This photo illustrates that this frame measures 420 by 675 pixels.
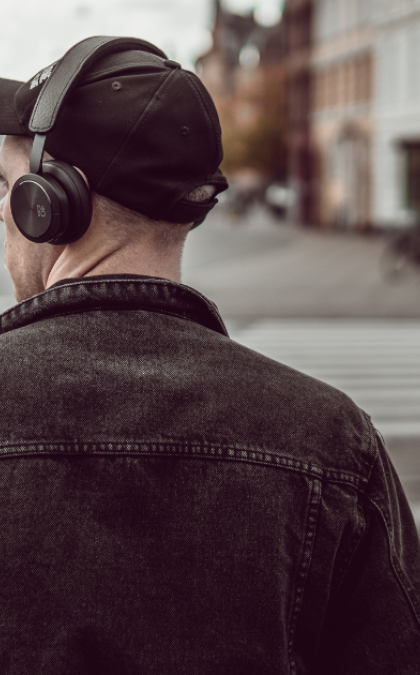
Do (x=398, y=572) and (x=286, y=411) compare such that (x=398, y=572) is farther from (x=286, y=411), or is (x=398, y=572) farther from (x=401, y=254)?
(x=401, y=254)

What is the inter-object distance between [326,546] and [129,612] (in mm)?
291

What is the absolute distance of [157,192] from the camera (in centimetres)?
139

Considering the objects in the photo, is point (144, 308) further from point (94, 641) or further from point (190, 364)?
point (94, 641)

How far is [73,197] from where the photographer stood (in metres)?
1.40

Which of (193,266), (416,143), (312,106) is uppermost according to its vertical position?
(312,106)

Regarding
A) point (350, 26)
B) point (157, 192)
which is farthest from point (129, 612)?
point (350, 26)

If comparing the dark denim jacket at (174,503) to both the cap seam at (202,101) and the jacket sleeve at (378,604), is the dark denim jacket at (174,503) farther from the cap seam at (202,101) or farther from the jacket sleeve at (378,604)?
the cap seam at (202,101)

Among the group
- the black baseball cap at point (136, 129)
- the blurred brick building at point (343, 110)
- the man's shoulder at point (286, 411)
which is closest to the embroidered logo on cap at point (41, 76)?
the black baseball cap at point (136, 129)

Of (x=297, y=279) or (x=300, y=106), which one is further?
(x=300, y=106)

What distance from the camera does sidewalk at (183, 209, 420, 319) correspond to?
13.8 metres

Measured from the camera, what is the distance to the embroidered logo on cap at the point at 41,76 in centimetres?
143

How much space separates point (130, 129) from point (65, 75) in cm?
12

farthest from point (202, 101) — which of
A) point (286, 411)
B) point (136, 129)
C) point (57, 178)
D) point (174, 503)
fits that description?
point (174, 503)

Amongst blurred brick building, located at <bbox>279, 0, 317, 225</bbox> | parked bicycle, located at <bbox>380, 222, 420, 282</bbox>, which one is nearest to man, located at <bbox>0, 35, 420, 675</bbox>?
parked bicycle, located at <bbox>380, 222, 420, 282</bbox>
